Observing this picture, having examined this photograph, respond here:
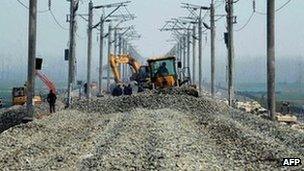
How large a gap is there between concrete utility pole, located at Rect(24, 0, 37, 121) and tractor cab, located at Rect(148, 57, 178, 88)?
601 inches

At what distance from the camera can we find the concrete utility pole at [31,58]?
27.0 meters

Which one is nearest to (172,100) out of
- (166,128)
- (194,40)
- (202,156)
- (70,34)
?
(70,34)

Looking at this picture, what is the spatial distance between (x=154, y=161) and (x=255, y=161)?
8.60 feet

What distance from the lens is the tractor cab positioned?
42.0 metres

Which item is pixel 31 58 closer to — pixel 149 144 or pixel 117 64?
pixel 149 144

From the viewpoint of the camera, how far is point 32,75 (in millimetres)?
27234

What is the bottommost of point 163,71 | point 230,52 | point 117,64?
point 163,71

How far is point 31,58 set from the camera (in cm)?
2730

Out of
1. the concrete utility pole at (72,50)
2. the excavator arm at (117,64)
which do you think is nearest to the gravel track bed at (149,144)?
the concrete utility pole at (72,50)

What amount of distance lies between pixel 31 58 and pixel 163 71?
16.3 m

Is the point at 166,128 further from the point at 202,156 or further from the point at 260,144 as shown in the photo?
the point at 202,156

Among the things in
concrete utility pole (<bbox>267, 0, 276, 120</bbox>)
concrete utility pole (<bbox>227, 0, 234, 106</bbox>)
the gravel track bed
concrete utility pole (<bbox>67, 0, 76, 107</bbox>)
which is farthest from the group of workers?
concrete utility pole (<bbox>267, 0, 276, 120</bbox>)

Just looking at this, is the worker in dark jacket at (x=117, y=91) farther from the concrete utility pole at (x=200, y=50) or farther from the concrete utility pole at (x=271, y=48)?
the concrete utility pole at (x=271, y=48)
